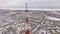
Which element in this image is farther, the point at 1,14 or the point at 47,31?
the point at 1,14

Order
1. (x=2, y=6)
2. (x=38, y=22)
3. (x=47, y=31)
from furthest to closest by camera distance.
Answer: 1. (x=2, y=6)
2. (x=38, y=22)
3. (x=47, y=31)

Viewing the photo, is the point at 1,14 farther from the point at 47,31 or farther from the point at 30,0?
the point at 47,31

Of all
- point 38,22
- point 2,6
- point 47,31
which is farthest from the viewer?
point 2,6

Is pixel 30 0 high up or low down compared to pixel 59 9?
up

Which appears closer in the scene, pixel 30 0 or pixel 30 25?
pixel 30 25

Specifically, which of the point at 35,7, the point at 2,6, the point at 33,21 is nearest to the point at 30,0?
the point at 35,7

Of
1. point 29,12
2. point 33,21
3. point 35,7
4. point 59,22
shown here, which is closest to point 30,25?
Answer: point 33,21

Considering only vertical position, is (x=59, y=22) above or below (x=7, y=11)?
below

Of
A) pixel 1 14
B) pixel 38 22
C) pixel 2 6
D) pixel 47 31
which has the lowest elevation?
pixel 47 31

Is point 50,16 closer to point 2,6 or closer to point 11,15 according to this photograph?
point 11,15
